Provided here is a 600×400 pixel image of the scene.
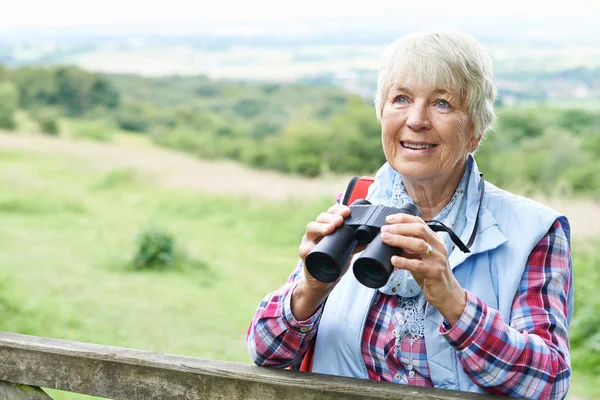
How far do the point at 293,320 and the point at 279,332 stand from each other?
0.05m

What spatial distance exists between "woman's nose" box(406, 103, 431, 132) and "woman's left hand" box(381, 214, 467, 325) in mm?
369

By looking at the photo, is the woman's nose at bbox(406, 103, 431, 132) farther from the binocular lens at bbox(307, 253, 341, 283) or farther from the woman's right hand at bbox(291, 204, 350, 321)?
the binocular lens at bbox(307, 253, 341, 283)

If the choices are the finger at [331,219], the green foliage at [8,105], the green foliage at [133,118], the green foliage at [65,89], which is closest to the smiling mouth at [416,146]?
the finger at [331,219]

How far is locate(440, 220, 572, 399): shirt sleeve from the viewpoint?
149 centimetres

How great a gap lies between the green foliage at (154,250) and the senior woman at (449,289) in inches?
276

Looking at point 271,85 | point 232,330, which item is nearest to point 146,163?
point 232,330

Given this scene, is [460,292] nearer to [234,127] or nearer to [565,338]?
[565,338]

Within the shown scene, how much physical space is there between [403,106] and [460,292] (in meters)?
0.51

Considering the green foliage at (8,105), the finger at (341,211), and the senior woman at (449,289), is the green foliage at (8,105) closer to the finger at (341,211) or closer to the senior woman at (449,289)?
the senior woman at (449,289)

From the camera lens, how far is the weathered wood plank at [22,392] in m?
1.74

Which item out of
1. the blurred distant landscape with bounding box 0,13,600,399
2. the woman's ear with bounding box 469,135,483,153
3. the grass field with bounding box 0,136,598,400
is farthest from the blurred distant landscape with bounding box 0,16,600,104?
the woman's ear with bounding box 469,135,483,153

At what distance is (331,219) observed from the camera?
5.11 ft

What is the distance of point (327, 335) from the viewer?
5.85 feet

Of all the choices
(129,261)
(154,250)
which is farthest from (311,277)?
(129,261)
